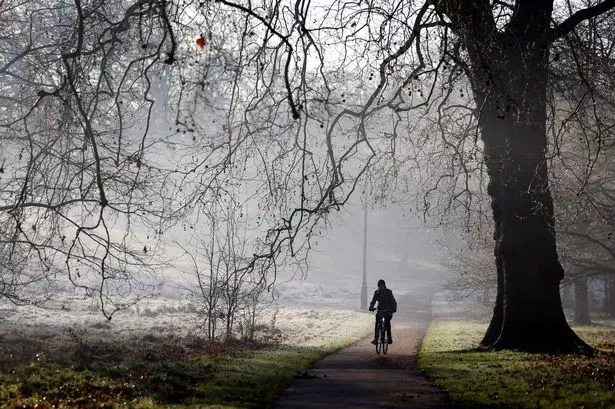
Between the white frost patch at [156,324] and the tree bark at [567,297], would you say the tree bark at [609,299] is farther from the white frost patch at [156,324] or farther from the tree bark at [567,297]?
the white frost patch at [156,324]

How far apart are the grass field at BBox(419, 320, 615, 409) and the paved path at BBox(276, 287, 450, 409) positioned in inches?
15.4

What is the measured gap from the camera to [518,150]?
51.6ft

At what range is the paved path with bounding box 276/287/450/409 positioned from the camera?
10016 mm

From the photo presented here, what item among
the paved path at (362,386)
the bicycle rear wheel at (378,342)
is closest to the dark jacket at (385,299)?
the bicycle rear wheel at (378,342)

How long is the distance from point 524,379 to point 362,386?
8.18ft

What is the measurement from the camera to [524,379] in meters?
11.1

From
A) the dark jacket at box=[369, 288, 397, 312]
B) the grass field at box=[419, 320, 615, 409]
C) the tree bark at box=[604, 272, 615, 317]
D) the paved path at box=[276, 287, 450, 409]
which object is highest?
the tree bark at box=[604, 272, 615, 317]

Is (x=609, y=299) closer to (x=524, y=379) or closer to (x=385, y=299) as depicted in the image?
(x=385, y=299)

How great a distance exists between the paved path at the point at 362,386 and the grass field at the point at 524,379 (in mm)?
392

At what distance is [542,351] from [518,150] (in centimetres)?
423

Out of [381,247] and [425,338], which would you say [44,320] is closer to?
[425,338]

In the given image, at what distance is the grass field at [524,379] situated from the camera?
9258 millimetres

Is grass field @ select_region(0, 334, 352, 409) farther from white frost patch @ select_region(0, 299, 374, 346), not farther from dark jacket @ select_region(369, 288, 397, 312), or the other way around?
white frost patch @ select_region(0, 299, 374, 346)

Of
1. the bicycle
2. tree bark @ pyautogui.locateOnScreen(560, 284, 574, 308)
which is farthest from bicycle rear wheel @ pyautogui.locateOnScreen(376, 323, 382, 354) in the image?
tree bark @ pyautogui.locateOnScreen(560, 284, 574, 308)
